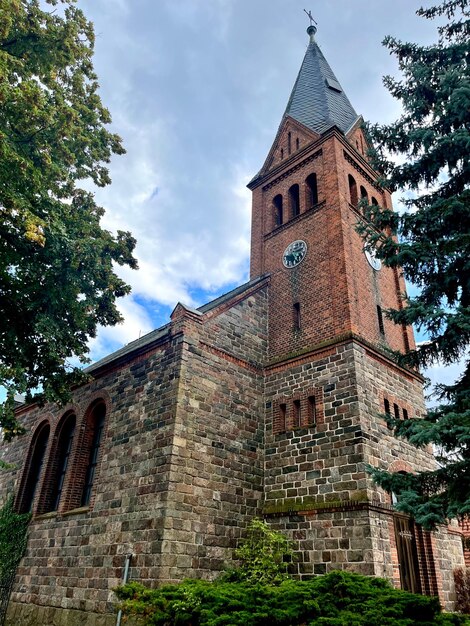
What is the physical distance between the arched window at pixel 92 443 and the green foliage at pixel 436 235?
10121 millimetres

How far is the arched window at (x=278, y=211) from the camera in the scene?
61.7 feet

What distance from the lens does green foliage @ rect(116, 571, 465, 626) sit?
6.07 meters

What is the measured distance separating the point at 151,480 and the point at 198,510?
135cm

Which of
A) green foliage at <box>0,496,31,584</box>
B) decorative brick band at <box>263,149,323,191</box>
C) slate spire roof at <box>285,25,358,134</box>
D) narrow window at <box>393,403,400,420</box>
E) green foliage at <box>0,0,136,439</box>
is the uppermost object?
slate spire roof at <box>285,25,358,134</box>

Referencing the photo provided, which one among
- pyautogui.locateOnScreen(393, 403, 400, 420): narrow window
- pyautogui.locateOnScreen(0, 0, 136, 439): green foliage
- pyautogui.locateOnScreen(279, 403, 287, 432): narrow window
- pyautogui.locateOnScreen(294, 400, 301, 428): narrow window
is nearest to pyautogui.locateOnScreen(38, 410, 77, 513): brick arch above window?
pyautogui.locateOnScreen(0, 0, 136, 439): green foliage

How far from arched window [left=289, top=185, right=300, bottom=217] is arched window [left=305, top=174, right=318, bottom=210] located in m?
0.62

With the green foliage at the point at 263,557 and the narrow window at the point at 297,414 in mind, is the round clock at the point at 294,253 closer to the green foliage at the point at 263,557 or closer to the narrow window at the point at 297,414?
the narrow window at the point at 297,414

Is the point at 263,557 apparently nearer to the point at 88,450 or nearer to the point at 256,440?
the point at 256,440

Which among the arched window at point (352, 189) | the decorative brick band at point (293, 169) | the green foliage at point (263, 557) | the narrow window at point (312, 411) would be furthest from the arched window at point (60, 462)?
the arched window at point (352, 189)

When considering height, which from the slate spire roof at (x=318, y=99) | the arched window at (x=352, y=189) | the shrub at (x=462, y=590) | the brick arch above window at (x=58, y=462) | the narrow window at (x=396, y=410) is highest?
the slate spire roof at (x=318, y=99)

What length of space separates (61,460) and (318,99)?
59.4 feet

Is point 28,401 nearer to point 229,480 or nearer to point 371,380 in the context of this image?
point 229,480

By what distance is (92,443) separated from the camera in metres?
15.9

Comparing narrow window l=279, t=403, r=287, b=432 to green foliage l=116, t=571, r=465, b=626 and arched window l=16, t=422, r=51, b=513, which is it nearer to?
green foliage l=116, t=571, r=465, b=626
